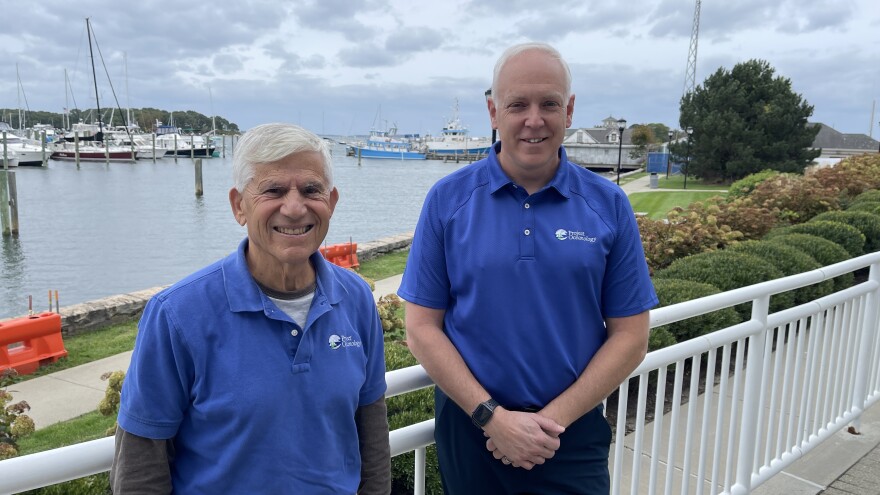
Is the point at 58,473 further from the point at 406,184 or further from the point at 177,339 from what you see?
the point at 406,184

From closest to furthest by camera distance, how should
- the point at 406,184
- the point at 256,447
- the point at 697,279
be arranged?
the point at 256,447
the point at 697,279
the point at 406,184

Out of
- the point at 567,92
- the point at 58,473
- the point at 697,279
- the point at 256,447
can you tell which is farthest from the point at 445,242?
the point at 697,279

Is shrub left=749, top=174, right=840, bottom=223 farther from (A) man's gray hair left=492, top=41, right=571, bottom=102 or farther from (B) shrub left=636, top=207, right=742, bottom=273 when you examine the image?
(A) man's gray hair left=492, top=41, right=571, bottom=102

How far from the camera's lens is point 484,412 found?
190 cm

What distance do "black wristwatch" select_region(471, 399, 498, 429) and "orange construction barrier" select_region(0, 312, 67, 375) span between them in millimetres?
8147

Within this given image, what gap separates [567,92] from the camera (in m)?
2.02

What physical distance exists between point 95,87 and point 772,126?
6457 centimetres

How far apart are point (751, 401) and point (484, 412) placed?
6.08 ft

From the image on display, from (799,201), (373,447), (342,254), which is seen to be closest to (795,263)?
(799,201)

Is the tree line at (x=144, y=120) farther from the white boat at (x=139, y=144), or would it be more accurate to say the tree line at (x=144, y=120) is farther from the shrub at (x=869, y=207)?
the shrub at (x=869, y=207)

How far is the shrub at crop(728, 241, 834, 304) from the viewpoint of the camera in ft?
21.5

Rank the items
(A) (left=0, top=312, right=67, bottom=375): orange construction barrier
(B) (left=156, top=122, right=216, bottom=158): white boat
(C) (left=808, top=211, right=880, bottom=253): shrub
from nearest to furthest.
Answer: (A) (left=0, top=312, right=67, bottom=375): orange construction barrier
(C) (left=808, top=211, right=880, bottom=253): shrub
(B) (left=156, top=122, right=216, bottom=158): white boat

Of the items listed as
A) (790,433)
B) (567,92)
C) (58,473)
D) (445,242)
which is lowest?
(790,433)

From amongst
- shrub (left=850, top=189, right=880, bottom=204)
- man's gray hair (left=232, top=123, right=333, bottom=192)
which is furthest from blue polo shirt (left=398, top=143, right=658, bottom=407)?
shrub (left=850, top=189, right=880, bottom=204)
